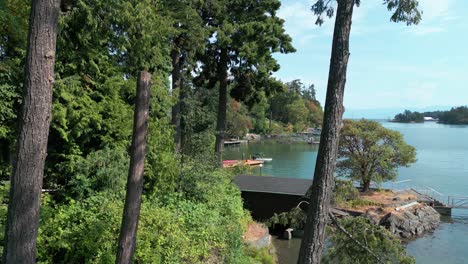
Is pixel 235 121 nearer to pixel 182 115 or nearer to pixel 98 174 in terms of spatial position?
pixel 182 115

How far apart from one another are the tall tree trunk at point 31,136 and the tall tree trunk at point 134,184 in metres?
1.97

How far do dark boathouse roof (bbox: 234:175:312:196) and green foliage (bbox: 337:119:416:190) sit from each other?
7.47m

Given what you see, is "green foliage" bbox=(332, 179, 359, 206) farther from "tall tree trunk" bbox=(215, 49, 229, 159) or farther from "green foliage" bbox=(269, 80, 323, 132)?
"green foliage" bbox=(269, 80, 323, 132)

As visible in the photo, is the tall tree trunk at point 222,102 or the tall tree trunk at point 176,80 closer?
the tall tree trunk at point 176,80

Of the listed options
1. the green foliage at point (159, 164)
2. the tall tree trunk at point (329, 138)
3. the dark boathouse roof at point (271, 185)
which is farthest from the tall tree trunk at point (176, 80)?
the tall tree trunk at point (329, 138)

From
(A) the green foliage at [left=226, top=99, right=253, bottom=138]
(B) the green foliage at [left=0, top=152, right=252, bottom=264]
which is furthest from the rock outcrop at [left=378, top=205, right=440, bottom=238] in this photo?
(A) the green foliage at [left=226, top=99, right=253, bottom=138]

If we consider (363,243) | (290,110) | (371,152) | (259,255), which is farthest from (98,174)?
(290,110)

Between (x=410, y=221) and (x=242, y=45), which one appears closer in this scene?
(x=242, y=45)

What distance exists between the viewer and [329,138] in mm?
5730

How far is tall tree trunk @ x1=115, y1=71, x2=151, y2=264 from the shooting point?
6.60m

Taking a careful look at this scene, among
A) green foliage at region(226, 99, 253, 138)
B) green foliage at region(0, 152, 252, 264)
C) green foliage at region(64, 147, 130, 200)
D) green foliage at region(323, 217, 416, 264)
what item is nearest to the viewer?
green foliage at region(323, 217, 416, 264)

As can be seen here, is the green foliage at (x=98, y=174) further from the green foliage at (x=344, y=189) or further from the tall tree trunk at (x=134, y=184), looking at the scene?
the green foliage at (x=344, y=189)

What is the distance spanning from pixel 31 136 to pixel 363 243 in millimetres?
4680

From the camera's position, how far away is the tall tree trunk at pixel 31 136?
4.66m
